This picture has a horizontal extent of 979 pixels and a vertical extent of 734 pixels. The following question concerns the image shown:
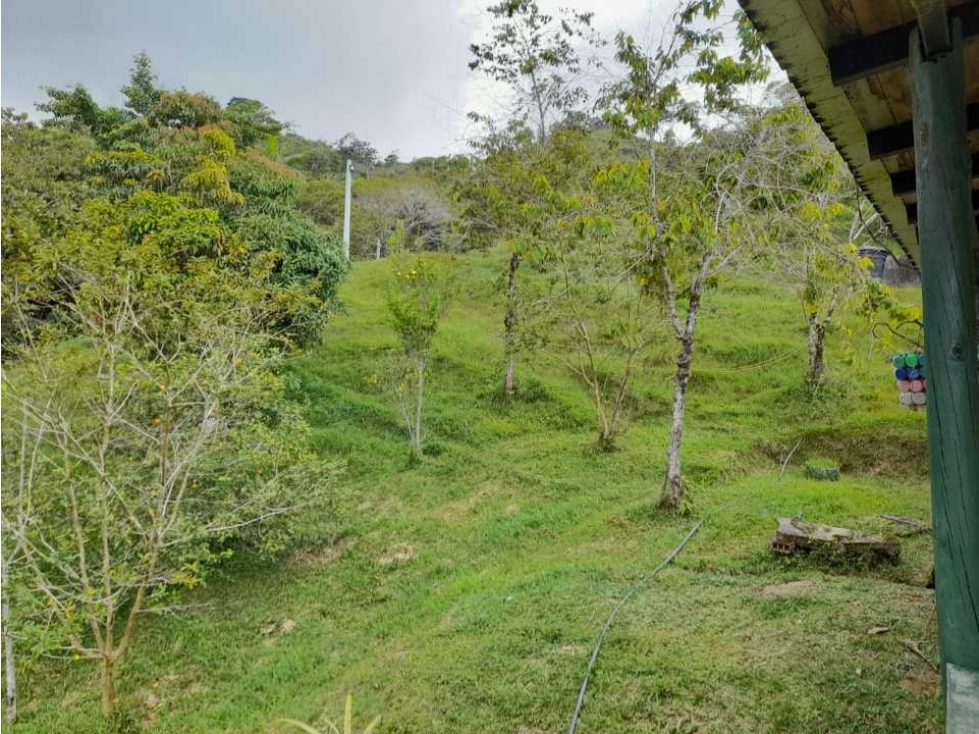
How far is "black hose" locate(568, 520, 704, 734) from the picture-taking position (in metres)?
2.95

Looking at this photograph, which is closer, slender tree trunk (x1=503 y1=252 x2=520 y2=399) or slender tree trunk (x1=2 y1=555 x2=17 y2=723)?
slender tree trunk (x1=2 y1=555 x2=17 y2=723)

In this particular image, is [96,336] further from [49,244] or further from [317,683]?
[317,683]

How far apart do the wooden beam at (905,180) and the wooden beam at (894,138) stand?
50 centimetres

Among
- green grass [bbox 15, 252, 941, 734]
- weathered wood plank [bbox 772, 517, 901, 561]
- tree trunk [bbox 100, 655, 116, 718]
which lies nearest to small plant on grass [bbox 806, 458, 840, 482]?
green grass [bbox 15, 252, 941, 734]

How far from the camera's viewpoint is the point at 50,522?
488 cm

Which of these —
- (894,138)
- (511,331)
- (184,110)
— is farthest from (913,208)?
(184,110)

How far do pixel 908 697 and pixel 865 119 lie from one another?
253 cm

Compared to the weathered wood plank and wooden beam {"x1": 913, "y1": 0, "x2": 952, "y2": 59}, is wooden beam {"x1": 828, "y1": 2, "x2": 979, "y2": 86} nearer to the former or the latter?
wooden beam {"x1": 913, "y1": 0, "x2": 952, "y2": 59}

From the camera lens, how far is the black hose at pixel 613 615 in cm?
295

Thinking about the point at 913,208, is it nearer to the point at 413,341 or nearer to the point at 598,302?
the point at 598,302

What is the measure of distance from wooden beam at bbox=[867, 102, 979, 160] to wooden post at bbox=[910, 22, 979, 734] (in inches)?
24.9

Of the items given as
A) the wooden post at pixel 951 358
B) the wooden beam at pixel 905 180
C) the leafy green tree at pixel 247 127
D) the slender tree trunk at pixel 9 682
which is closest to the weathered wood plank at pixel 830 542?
the wooden beam at pixel 905 180

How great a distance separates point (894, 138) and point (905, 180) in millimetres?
606

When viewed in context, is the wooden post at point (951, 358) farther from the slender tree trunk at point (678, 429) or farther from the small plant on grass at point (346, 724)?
the slender tree trunk at point (678, 429)
